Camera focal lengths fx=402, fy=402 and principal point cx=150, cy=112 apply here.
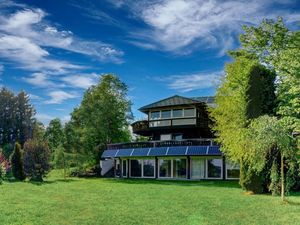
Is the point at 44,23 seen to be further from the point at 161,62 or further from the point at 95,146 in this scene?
the point at 95,146

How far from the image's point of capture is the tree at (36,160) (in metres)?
37.9

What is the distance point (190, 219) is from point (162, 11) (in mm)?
8924

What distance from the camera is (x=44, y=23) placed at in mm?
18141

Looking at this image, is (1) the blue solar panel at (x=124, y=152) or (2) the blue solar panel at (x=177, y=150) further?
(1) the blue solar panel at (x=124, y=152)

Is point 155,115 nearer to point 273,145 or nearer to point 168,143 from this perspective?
point 168,143

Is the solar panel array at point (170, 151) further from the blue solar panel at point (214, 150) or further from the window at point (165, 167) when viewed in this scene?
the window at point (165, 167)

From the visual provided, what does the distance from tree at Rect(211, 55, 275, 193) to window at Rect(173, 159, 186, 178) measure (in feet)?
21.2

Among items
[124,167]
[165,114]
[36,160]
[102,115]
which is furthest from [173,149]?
[102,115]

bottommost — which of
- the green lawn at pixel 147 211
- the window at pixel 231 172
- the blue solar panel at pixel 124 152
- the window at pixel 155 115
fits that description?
the green lawn at pixel 147 211

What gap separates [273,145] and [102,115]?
102 feet

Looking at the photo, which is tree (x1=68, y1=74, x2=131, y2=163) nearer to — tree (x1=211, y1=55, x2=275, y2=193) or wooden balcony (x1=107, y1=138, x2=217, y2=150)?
wooden balcony (x1=107, y1=138, x2=217, y2=150)


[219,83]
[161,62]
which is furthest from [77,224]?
[219,83]

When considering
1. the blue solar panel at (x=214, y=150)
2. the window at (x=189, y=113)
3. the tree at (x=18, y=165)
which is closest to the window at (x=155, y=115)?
the window at (x=189, y=113)

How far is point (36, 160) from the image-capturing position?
1497 inches
